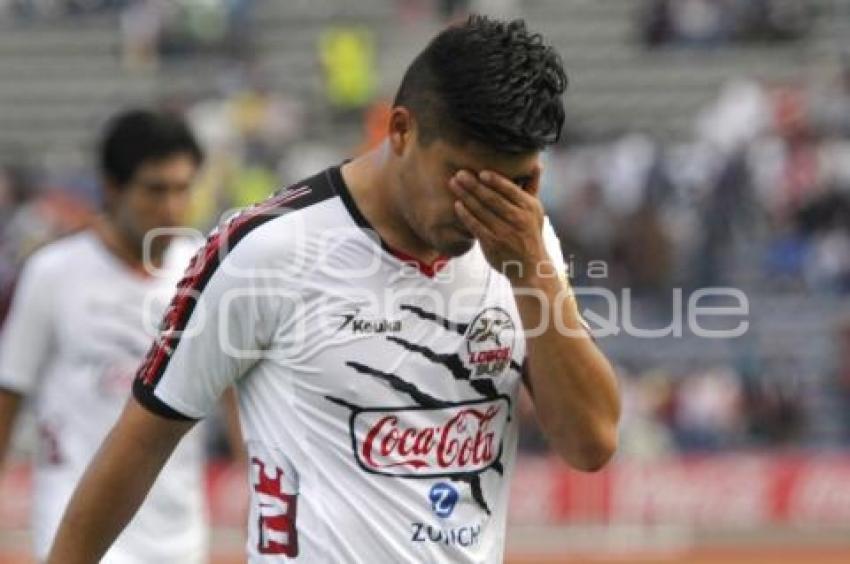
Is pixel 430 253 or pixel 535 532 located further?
pixel 535 532

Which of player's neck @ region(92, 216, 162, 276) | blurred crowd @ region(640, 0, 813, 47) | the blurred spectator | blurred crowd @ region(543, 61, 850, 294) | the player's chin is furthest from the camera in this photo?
the blurred spectator

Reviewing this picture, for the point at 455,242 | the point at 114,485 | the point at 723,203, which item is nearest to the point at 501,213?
the point at 455,242

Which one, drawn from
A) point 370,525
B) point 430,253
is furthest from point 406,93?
point 370,525

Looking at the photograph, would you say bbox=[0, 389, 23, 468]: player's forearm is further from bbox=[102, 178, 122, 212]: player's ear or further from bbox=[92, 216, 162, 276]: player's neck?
bbox=[102, 178, 122, 212]: player's ear

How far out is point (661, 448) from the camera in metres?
16.1

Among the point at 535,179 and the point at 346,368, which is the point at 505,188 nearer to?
the point at 535,179

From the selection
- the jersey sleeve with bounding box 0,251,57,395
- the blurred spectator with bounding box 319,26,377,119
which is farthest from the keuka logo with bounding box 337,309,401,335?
the blurred spectator with bounding box 319,26,377,119

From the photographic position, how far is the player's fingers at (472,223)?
3527 mm

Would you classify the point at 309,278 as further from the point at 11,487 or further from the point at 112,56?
the point at 112,56

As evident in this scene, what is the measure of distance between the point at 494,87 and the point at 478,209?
0.21 meters

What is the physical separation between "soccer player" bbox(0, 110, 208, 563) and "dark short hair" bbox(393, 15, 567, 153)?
9.67 ft

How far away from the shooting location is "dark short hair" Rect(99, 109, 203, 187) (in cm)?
662

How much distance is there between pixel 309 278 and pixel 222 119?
15.9 m

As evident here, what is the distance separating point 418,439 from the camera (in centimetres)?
381
